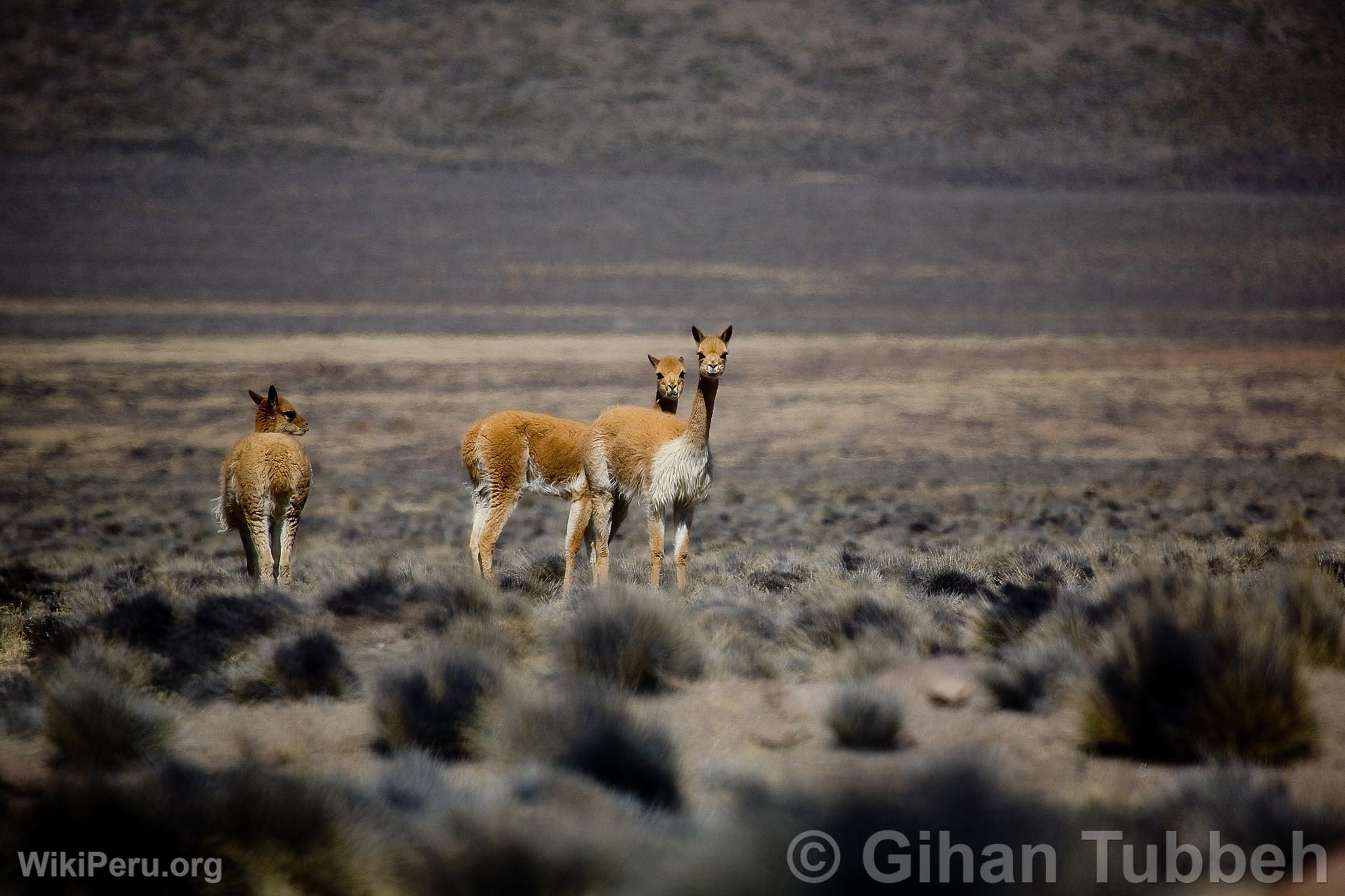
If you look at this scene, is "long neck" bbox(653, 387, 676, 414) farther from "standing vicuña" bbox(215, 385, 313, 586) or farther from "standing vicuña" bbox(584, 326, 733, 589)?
"standing vicuña" bbox(215, 385, 313, 586)

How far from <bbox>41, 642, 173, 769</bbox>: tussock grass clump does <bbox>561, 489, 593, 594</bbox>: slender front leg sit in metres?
3.88

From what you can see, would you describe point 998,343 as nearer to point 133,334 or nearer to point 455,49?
point 133,334

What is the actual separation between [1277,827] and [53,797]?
4.81 meters

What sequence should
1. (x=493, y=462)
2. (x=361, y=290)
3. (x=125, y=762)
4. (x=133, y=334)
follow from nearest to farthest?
(x=125, y=762) → (x=493, y=462) → (x=133, y=334) → (x=361, y=290)

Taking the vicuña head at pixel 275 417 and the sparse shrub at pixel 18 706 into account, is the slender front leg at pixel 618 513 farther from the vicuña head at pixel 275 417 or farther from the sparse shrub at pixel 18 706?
the sparse shrub at pixel 18 706

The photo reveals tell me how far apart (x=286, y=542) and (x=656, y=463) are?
3377 millimetres

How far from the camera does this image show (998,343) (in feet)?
125

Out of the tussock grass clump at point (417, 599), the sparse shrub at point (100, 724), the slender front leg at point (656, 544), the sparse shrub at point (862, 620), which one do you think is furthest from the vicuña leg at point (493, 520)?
the sparse shrub at point (100, 724)

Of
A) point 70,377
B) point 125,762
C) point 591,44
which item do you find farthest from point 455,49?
point 125,762

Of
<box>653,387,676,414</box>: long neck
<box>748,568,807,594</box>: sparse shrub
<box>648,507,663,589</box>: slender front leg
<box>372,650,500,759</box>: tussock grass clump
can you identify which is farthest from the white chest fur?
<box>372,650,500,759</box>: tussock grass clump

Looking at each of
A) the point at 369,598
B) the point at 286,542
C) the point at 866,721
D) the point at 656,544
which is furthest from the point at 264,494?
the point at 866,721

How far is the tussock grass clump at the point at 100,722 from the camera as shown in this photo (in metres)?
6.29

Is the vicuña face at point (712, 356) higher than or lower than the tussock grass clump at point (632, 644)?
higher

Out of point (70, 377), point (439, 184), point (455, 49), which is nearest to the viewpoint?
point (70, 377)
